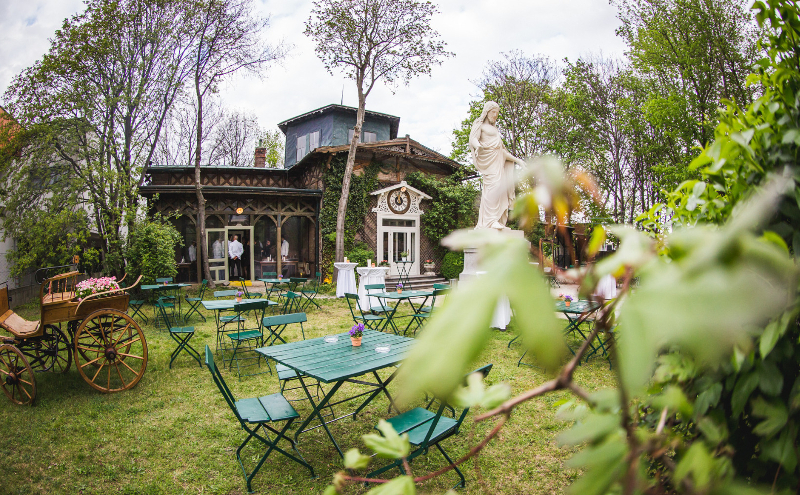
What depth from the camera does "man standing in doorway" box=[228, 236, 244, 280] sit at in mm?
16719

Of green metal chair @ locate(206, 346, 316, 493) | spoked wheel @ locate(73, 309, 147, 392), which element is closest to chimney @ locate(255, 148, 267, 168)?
spoked wheel @ locate(73, 309, 147, 392)

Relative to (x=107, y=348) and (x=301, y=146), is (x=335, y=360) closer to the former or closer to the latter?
(x=107, y=348)

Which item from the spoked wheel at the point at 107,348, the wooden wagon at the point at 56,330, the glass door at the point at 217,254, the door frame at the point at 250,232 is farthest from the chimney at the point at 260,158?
the wooden wagon at the point at 56,330

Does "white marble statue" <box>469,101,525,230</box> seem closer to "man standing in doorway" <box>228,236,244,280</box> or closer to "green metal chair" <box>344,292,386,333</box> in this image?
"green metal chair" <box>344,292,386,333</box>

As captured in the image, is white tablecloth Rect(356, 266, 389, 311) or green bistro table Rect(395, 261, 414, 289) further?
green bistro table Rect(395, 261, 414, 289)

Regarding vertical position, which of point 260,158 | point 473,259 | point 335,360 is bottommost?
point 335,360

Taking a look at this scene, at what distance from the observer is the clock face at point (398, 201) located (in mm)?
17500

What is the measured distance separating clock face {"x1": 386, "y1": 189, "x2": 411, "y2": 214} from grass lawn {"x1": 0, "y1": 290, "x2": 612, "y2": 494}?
12276 mm

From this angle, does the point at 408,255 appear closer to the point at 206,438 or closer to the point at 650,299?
the point at 206,438

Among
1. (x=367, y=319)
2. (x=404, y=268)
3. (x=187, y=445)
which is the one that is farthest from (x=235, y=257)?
(x=187, y=445)

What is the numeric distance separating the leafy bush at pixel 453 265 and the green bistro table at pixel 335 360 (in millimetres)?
12464

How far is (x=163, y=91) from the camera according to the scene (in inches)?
576

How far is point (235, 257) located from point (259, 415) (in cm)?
1439

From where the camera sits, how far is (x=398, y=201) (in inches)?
695
